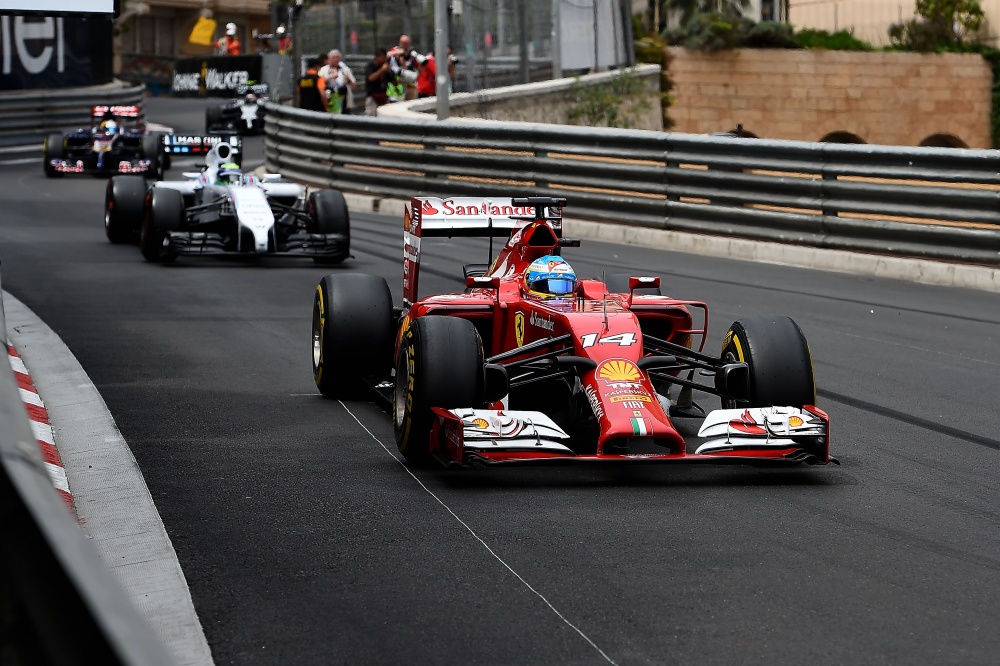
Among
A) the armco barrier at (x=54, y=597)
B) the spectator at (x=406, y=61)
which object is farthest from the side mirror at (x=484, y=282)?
the spectator at (x=406, y=61)

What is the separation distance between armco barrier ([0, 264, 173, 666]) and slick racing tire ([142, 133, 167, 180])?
2348cm

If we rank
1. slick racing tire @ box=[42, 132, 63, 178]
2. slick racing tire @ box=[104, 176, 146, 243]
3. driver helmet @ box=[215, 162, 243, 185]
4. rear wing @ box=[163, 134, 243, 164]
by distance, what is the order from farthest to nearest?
slick racing tire @ box=[42, 132, 63, 178] → slick racing tire @ box=[104, 176, 146, 243] → driver helmet @ box=[215, 162, 243, 185] → rear wing @ box=[163, 134, 243, 164]

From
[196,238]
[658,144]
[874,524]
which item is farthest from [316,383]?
[658,144]

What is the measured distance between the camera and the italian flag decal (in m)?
6.66

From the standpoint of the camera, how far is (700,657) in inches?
178

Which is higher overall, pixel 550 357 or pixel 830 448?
pixel 550 357

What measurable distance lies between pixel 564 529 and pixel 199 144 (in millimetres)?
11645

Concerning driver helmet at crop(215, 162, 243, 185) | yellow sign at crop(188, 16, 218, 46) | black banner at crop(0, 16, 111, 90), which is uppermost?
yellow sign at crop(188, 16, 218, 46)

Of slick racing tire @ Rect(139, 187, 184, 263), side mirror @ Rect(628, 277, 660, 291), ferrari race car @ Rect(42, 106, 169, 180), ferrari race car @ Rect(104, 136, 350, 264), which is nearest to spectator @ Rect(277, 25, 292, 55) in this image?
ferrari race car @ Rect(42, 106, 169, 180)

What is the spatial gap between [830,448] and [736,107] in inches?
1174

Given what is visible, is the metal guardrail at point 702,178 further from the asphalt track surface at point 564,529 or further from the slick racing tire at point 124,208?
the slick racing tire at point 124,208

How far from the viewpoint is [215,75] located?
50.7m

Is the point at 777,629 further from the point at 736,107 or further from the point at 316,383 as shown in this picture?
the point at 736,107

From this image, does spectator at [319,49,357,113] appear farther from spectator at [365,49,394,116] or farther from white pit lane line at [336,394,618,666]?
white pit lane line at [336,394,618,666]
